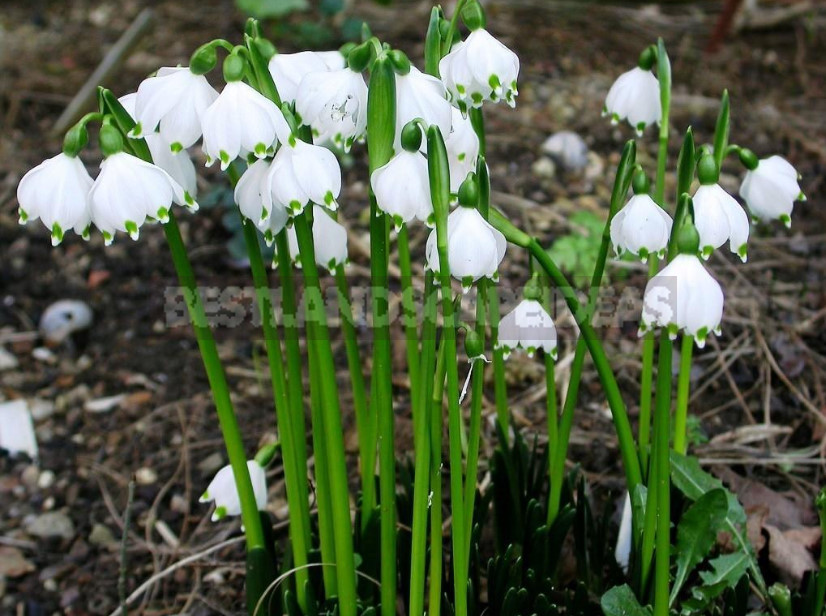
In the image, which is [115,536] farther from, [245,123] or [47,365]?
[245,123]

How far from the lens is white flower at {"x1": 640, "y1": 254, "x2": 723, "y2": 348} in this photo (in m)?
1.10

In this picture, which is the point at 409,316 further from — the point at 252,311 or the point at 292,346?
the point at 252,311

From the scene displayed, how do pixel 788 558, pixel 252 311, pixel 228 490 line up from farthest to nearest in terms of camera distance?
pixel 252 311 < pixel 788 558 < pixel 228 490

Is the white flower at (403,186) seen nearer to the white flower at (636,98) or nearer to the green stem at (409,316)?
the green stem at (409,316)

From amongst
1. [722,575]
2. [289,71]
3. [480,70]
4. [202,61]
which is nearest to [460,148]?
[480,70]

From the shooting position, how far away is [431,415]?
1.27 meters

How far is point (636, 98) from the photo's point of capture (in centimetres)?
156

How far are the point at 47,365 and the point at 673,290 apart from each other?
6.33 feet

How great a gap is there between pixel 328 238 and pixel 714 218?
1.74 ft

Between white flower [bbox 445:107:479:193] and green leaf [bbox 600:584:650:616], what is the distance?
2.05ft

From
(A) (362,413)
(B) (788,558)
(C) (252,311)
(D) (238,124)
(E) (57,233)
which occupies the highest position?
(D) (238,124)

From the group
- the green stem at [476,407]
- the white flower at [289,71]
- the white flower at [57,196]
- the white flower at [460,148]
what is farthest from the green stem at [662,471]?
the white flower at [57,196]

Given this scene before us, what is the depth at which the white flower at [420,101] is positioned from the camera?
113 centimetres

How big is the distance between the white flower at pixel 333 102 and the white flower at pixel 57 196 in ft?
0.91
